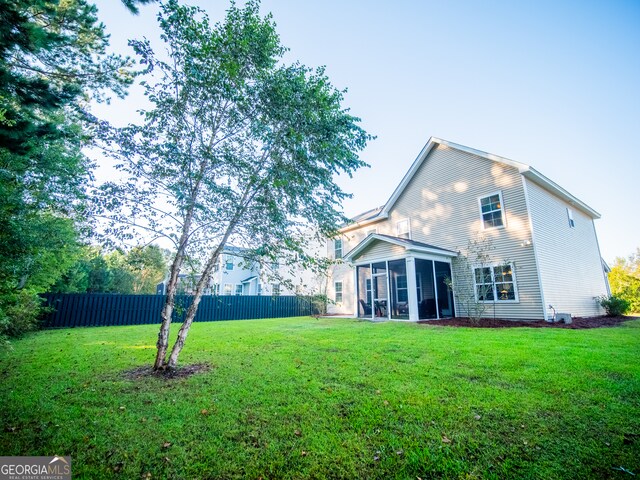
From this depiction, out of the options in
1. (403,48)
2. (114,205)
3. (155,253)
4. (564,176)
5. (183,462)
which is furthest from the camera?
(564,176)

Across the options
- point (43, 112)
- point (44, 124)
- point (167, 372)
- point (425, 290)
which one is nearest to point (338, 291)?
point (425, 290)

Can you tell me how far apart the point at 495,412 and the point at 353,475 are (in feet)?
6.19

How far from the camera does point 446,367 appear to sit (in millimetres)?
4703

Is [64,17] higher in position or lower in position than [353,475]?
higher

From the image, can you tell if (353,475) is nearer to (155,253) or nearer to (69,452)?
(69,452)

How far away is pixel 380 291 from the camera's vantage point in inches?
662

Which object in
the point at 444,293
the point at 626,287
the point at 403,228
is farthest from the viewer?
the point at 626,287

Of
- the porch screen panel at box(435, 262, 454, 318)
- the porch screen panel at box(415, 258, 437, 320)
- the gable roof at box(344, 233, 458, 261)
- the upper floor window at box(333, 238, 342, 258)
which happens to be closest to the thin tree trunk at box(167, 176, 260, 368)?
the gable roof at box(344, 233, 458, 261)

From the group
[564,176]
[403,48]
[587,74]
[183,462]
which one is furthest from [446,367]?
[564,176]

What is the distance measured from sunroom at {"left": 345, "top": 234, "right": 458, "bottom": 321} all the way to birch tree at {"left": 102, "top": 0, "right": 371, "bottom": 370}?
772 centimetres

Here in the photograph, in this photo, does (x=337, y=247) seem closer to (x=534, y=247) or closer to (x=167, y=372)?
(x=534, y=247)

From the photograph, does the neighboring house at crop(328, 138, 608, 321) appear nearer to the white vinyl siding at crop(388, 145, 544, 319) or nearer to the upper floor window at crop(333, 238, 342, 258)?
the white vinyl siding at crop(388, 145, 544, 319)

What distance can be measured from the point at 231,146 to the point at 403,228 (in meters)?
12.6

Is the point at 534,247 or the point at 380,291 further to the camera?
the point at 380,291
